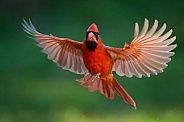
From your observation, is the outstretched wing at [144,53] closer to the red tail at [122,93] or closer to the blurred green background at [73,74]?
the red tail at [122,93]

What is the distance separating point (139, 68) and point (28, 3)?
336 centimetres

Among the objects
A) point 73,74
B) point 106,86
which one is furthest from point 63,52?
point 73,74

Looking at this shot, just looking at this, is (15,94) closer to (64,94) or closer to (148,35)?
(64,94)

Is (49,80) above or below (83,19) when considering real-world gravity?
below

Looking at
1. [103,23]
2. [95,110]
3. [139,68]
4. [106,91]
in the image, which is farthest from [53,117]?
[103,23]

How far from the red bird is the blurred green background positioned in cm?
103


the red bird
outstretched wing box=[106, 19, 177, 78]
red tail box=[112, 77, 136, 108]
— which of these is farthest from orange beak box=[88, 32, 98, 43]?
red tail box=[112, 77, 136, 108]

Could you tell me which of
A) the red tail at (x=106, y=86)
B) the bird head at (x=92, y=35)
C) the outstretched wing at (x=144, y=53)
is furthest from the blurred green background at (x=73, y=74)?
the bird head at (x=92, y=35)

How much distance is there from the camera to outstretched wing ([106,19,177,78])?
220 cm

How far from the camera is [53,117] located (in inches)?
141

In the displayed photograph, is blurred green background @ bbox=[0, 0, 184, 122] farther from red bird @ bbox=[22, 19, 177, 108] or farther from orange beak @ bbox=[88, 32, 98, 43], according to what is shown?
orange beak @ bbox=[88, 32, 98, 43]

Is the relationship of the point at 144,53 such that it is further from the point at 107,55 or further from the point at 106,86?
the point at 106,86

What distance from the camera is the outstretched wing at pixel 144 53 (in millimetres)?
2201

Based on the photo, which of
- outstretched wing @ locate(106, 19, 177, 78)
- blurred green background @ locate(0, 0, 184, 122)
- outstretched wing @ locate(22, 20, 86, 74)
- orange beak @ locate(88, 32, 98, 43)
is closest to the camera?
orange beak @ locate(88, 32, 98, 43)
